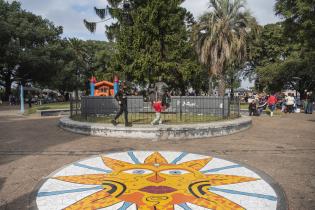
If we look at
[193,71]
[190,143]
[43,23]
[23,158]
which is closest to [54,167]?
[23,158]

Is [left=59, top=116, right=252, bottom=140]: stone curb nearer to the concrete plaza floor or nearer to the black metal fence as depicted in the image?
the concrete plaza floor

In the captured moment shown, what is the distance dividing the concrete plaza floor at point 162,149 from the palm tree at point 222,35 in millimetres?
11887

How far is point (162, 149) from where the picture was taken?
9.85 m

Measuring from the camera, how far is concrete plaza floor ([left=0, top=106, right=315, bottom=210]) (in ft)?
20.0

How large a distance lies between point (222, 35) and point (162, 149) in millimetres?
17386

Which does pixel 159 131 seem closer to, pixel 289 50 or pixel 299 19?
pixel 299 19

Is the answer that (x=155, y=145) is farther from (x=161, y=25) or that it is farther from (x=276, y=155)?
(x=161, y=25)

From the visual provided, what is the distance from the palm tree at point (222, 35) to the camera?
24922 millimetres

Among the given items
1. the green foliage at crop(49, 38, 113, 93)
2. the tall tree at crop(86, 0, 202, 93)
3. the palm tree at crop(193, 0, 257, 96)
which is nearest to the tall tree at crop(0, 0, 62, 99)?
the green foliage at crop(49, 38, 113, 93)

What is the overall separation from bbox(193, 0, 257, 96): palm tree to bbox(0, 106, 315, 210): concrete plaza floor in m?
11.9

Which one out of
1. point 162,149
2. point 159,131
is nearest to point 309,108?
point 159,131

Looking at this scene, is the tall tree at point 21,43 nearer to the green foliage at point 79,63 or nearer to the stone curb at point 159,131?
the green foliage at point 79,63

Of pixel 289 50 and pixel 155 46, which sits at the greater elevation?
pixel 289 50

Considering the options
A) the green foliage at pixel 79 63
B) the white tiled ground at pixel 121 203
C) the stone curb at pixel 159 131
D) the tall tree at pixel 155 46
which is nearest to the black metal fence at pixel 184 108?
the stone curb at pixel 159 131
